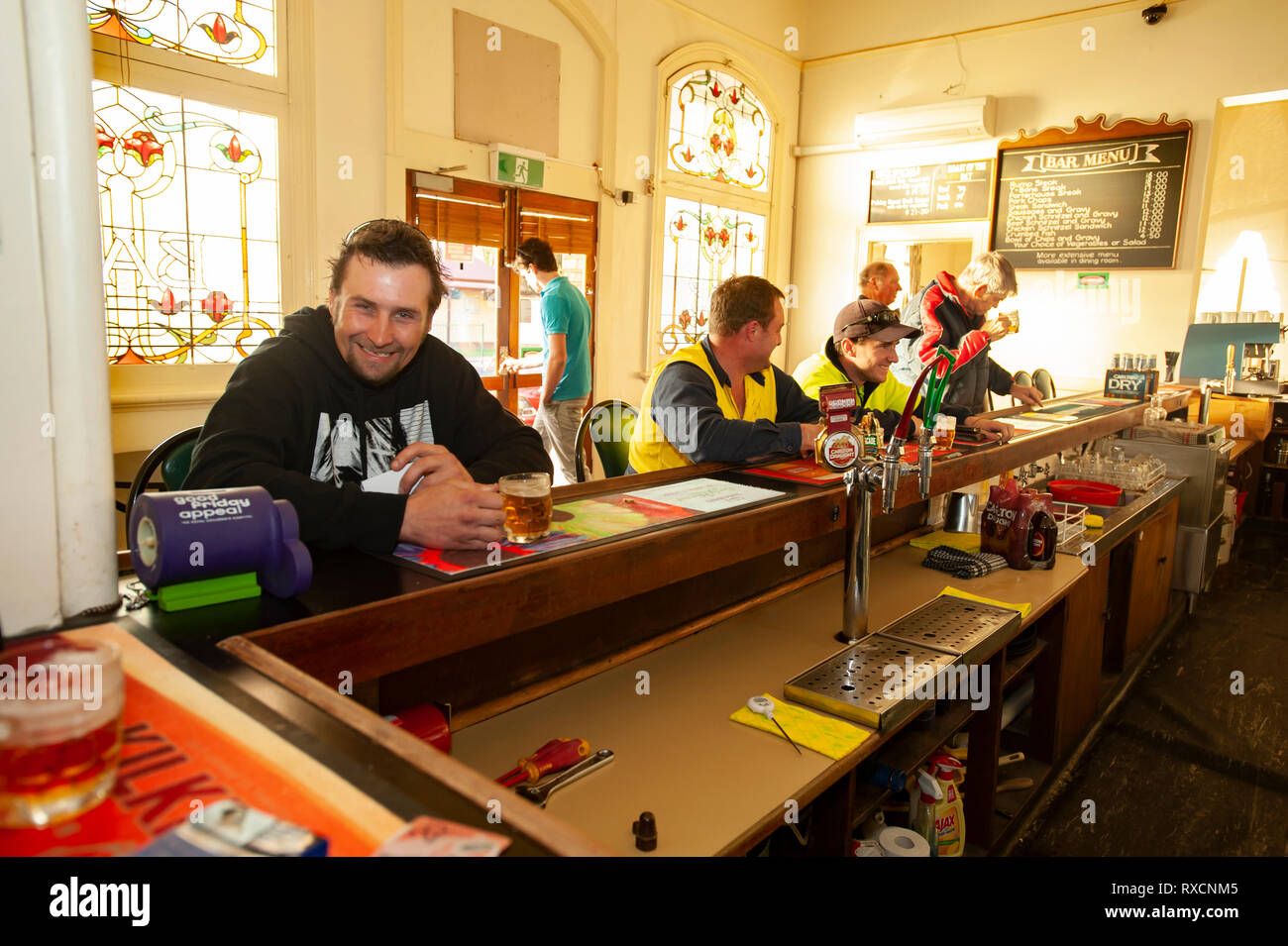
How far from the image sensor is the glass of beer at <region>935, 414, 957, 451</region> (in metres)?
2.55

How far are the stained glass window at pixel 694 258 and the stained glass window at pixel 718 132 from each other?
27cm

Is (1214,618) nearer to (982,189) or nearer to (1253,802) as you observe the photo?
(1253,802)

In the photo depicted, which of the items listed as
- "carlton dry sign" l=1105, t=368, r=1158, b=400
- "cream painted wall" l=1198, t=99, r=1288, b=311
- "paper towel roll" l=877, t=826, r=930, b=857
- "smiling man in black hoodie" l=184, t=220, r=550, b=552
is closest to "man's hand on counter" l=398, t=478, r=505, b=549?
"smiling man in black hoodie" l=184, t=220, r=550, b=552

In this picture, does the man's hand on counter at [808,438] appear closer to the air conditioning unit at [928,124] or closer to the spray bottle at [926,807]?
the spray bottle at [926,807]

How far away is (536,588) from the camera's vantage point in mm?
1306

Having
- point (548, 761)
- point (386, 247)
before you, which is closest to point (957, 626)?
point (548, 761)

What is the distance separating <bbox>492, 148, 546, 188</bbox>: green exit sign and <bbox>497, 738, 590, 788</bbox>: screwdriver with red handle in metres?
4.36

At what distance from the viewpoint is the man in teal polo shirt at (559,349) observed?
16.4 ft

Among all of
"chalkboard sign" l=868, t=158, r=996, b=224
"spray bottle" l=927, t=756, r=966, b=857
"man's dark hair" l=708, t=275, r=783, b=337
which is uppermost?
"chalkboard sign" l=868, t=158, r=996, b=224

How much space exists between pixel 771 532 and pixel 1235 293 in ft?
28.5

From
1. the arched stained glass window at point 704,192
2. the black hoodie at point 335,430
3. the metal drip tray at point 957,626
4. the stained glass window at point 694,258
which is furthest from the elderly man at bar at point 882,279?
the black hoodie at point 335,430

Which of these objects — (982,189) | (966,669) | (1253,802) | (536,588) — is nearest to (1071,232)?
(982,189)

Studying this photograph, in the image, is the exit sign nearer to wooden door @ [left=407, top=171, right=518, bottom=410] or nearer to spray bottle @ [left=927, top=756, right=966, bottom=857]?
wooden door @ [left=407, top=171, right=518, bottom=410]
